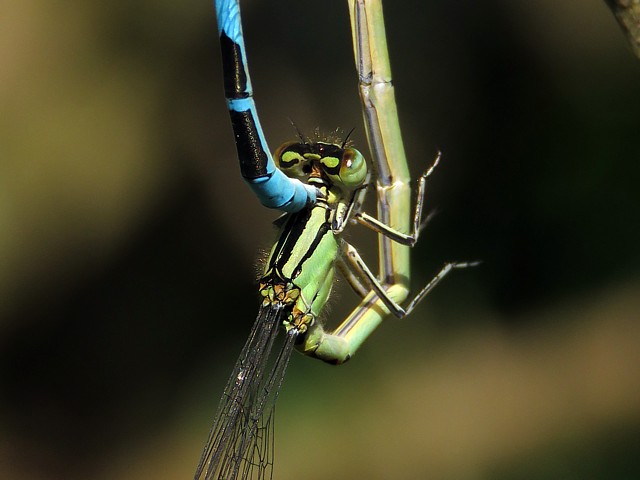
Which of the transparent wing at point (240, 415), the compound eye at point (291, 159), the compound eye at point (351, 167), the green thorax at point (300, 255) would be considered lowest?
the transparent wing at point (240, 415)

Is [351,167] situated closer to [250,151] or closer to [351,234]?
[250,151]

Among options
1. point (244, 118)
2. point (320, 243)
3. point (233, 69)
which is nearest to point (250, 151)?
point (244, 118)

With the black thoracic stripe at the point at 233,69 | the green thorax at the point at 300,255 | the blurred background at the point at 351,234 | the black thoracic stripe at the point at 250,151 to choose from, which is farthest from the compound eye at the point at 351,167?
the blurred background at the point at 351,234

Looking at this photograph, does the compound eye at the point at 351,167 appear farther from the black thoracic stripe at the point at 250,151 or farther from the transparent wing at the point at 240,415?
A: the transparent wing at the point at 240,415

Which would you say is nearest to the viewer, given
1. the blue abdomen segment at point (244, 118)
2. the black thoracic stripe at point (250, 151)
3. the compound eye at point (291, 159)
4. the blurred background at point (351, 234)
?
the blue abdomen segment at point (244, 118)

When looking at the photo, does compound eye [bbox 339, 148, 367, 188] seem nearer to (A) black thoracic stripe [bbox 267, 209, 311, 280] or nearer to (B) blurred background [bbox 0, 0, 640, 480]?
(A) black thoracic stripe [bbox 267, 209, 311, 280]

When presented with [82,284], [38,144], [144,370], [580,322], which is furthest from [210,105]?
[580,322]
